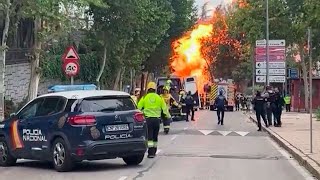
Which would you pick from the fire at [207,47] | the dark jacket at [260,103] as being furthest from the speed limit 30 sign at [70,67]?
the fire at [207,47]

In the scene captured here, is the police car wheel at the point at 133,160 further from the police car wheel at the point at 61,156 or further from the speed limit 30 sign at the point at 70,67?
the speed limit 30 sign at the point at 70,67

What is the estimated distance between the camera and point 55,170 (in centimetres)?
1356

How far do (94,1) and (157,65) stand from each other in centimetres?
3293

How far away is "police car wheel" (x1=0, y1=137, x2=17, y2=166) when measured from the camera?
1460 centimetres

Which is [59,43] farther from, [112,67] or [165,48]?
[165,48]

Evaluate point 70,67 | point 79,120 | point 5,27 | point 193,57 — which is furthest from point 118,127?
point 193,57

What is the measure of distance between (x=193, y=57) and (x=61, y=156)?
66634 millimetres

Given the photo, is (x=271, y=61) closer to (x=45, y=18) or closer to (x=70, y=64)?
(x=45, y=18)

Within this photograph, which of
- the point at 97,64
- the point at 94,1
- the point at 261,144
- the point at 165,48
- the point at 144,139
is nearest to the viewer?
the point at 144,139

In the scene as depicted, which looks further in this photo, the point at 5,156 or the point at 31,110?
the point at 5,156

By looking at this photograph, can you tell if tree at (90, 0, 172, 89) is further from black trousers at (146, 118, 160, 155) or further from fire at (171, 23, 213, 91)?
fire at (171, 23, 213, 91)

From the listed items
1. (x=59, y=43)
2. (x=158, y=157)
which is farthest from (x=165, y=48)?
(x=158, y=157)

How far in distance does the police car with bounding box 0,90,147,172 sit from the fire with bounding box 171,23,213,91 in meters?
50.4

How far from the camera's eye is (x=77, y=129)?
42.7ft
